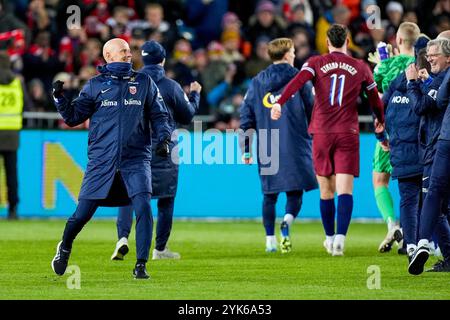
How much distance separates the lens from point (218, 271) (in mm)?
13422

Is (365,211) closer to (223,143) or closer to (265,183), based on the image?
(223,143)

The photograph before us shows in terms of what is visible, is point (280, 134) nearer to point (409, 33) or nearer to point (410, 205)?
point (409, 33)

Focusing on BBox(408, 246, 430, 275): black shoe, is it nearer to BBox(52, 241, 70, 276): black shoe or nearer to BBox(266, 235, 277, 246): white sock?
BBox(52, 241, 70, 276): black shoe

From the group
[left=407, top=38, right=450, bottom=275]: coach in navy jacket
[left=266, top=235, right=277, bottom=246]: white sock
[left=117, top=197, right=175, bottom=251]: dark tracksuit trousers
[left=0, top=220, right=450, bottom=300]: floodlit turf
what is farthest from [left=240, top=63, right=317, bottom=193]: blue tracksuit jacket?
[left=407, top=38, right=450, bottom=275]: coach in navy jacket

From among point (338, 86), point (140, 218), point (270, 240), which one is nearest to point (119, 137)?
point (140, 218)

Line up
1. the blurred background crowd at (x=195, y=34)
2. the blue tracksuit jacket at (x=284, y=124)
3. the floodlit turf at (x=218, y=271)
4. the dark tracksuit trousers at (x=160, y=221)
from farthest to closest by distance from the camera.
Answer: the blurred background crowd at (x=195, y=34) < the blue tracksuit jacket at (x=284, y=124) < the dark tracksuit trousers at (x=160, y=221) < the floodlit turf at (x=218, y=271)

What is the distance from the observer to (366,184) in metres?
21.8

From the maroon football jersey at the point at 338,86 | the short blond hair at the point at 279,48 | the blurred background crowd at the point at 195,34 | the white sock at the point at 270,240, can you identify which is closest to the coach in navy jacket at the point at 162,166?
the maroon football jersey at the point at 338,86

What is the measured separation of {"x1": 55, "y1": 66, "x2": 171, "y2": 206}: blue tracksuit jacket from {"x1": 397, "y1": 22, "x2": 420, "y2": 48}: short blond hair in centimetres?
404

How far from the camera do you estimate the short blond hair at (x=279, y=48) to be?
16.1 m

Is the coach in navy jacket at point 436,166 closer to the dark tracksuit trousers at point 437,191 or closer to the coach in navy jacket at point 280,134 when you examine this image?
the dark tracksuit trousers at point 437,191

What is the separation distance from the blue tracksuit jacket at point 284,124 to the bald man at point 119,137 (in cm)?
410

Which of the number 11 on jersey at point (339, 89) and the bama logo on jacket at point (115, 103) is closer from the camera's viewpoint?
the bama logo on jacket at point (115, 103)

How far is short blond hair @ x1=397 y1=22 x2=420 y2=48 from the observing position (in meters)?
15.2
